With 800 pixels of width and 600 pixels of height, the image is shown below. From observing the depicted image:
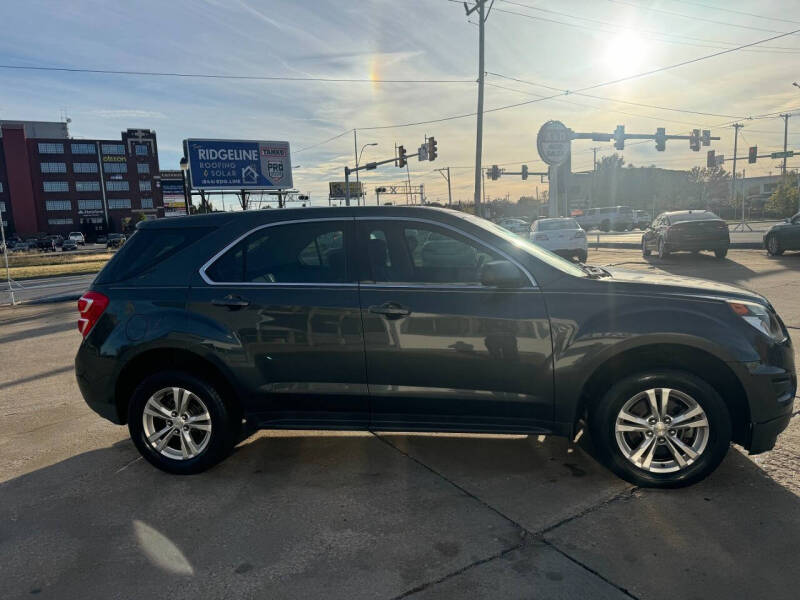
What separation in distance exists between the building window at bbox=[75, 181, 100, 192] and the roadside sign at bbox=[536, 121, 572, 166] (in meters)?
95.1

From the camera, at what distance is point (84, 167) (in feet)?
311

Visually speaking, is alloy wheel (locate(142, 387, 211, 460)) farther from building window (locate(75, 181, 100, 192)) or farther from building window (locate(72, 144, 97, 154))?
building window (locate(72, 144, 97, 154))

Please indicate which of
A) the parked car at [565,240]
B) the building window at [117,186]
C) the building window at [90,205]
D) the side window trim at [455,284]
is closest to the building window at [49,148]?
the building window at [117,186]

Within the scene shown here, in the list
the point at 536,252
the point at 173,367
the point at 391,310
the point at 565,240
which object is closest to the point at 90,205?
the point at 565,240

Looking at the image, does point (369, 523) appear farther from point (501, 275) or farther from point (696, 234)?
point (696, 234)

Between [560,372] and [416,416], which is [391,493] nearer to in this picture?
[416,416]

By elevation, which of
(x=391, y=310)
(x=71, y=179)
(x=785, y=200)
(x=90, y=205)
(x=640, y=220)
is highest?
(x=71, y=179)

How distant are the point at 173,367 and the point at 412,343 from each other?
5.75 ft

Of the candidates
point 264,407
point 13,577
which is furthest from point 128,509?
point 264,407

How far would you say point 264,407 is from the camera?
146 inches

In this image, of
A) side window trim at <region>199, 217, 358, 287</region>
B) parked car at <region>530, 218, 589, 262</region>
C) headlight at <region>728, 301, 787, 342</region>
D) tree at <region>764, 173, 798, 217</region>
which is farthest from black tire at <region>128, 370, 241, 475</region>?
tree at <region>764, 173, 798, 217</region>

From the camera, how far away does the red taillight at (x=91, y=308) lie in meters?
3.85

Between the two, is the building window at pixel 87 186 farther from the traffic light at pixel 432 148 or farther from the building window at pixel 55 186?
the traffic light at pixel 432 148

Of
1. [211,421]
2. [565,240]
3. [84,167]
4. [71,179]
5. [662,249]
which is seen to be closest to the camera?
[211,421]
